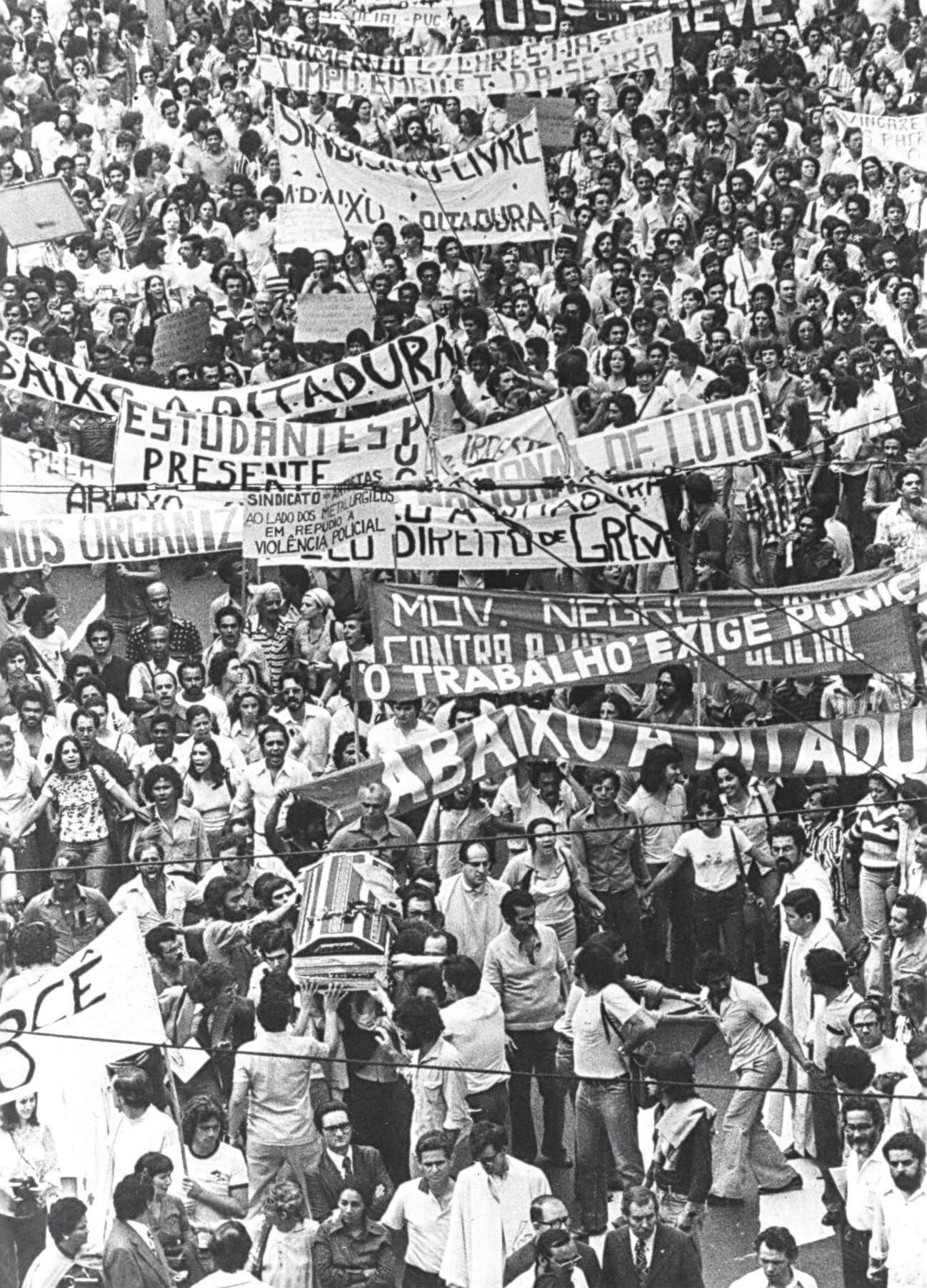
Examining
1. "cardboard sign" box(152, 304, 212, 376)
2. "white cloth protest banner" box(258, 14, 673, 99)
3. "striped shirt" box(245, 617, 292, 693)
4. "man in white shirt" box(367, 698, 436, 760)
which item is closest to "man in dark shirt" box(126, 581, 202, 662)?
"striped shirt" box(245, 617, 292, 693)

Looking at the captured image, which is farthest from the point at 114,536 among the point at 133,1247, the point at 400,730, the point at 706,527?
the point at 133,1247

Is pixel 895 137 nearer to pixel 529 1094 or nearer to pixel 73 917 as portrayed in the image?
pixel 73 917

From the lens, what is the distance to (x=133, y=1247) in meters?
13.3

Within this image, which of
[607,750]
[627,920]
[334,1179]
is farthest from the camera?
[627,920]

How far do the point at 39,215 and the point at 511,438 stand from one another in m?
5.92

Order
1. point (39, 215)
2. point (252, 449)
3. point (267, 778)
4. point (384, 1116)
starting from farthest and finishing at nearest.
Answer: point (39, 215) → point (252, 449) → point (267, 778) → point (384, 1116)

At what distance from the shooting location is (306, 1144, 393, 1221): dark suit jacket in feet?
44.2

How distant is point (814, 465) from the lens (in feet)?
61.0

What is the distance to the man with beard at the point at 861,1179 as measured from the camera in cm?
1264

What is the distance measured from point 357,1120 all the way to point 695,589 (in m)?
5.37

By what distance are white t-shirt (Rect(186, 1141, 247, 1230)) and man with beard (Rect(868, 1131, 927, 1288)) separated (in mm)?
3151

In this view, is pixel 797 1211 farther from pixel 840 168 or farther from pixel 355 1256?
pixel 840 168

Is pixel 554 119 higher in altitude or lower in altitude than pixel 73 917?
higher

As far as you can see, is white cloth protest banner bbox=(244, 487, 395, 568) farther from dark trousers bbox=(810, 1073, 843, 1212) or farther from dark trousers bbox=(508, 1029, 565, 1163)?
dark trousers bbox=(810, 1073, 843, 1212)
